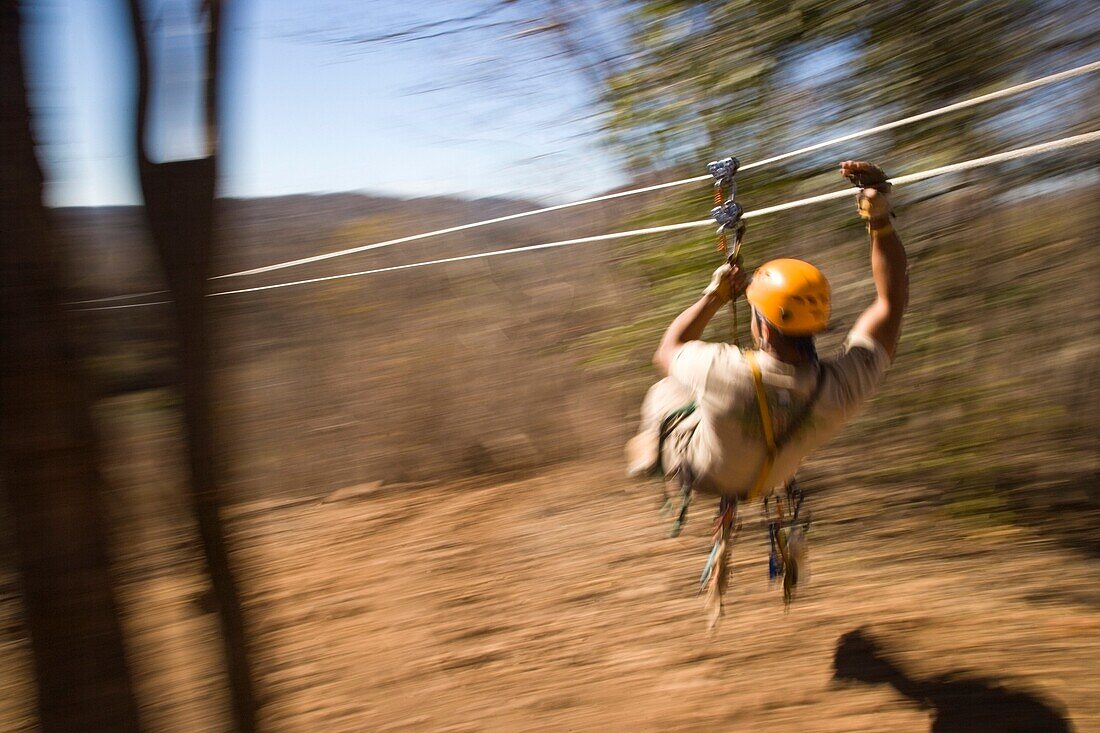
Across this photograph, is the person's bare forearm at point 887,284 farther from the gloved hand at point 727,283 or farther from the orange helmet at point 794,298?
the gloved hand at point 727,283

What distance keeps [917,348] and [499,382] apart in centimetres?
432

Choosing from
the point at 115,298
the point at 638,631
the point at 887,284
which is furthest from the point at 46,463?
the point at 638,631

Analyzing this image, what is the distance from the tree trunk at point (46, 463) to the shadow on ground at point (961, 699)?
10.2 ft

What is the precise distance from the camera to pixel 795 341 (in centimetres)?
276

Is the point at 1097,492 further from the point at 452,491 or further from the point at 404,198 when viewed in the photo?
the point at 404,198

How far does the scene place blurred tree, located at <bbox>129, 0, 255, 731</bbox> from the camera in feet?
6.88

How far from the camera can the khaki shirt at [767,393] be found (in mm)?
2725

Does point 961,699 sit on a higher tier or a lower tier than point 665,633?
higher

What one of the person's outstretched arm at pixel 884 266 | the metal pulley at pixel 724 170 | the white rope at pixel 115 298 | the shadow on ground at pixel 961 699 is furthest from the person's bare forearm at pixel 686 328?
the shadow on ground at pixel 961 699

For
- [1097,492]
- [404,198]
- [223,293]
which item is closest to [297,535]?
[404,198]

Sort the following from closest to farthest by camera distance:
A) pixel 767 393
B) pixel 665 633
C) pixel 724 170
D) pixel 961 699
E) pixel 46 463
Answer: pixel 46 463 → pixel 767 393 → pixel 724 170 → pixel 961 699 → pixel 665 633

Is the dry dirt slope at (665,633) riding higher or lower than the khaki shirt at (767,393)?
lower

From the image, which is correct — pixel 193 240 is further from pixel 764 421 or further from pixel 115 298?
pixel 764 421

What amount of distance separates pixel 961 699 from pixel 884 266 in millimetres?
2016
